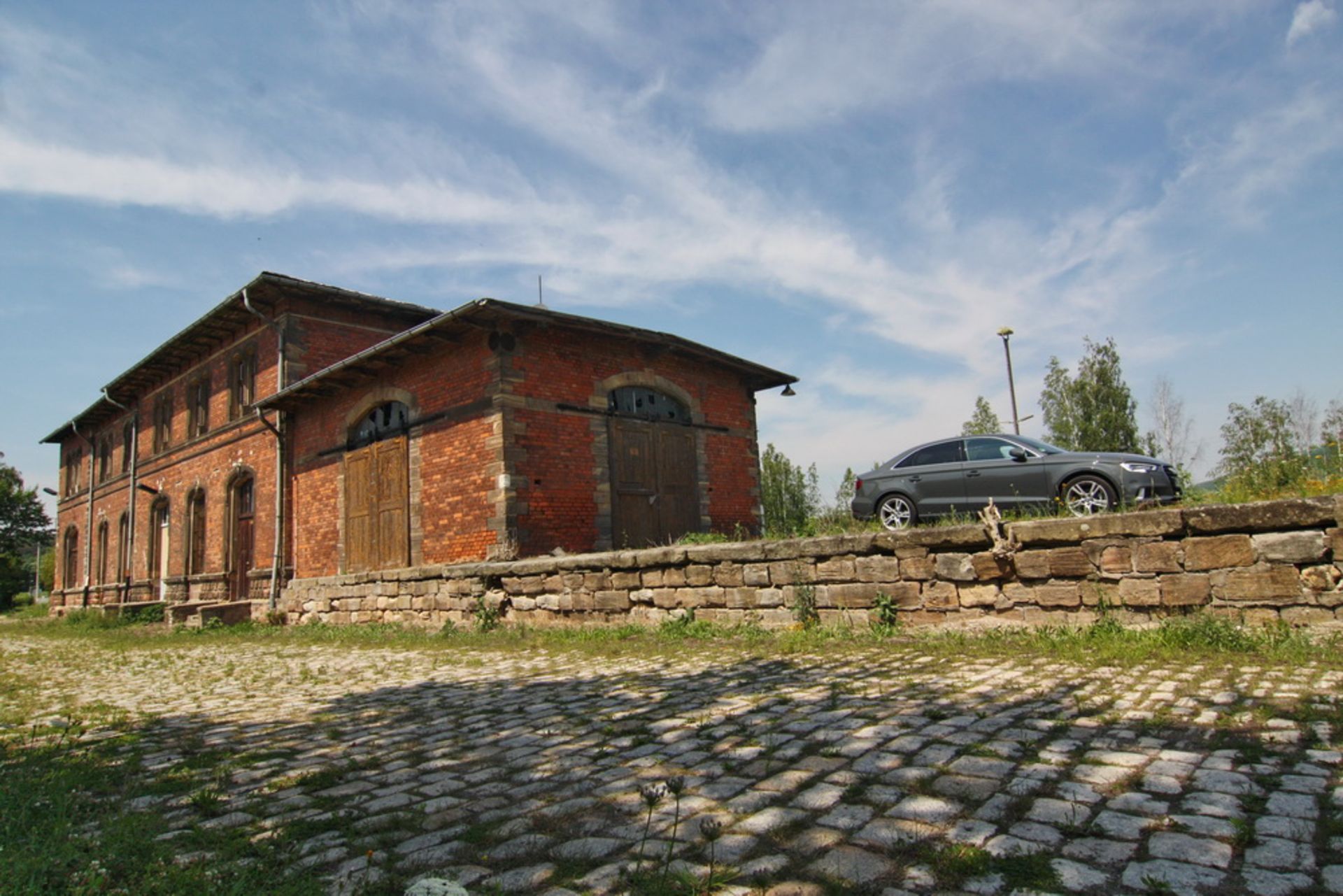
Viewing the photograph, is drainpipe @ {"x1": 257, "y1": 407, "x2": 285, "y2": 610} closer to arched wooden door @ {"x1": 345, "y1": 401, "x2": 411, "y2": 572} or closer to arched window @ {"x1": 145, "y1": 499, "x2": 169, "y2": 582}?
arched wooden door @ {"x1": 345, "y1": 401, "x2": 411, "y2": 572}

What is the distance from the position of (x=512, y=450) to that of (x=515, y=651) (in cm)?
420

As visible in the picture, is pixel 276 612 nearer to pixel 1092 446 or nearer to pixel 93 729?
pixel 93 729

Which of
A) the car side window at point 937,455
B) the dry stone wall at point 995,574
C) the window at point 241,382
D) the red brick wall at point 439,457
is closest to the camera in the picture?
the dry stone wall at point 995,574

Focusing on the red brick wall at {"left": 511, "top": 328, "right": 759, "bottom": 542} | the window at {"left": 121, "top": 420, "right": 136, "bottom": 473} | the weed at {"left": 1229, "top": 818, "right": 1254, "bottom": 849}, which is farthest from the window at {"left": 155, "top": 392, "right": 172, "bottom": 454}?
the weed at {"left": 1229, "top": 818, "right": 1254, "bottom": 849}

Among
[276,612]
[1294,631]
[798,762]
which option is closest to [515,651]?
[798,762]

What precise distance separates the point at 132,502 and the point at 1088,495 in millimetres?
24954

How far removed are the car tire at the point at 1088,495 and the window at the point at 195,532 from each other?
2008 centimetres

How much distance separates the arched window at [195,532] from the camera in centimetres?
2048

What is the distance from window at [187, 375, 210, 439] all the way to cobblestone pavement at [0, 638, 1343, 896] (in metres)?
17.2

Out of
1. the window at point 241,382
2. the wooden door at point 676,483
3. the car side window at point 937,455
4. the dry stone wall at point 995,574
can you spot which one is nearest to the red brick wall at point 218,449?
the window at point 241,382

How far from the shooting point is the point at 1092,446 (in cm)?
2444

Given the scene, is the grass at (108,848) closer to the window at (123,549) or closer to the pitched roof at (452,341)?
the pitched roof at (452,341)

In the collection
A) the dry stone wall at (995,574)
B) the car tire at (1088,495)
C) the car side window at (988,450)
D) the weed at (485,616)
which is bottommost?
the weed at (485,616)

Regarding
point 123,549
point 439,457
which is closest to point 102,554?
point 123,549
